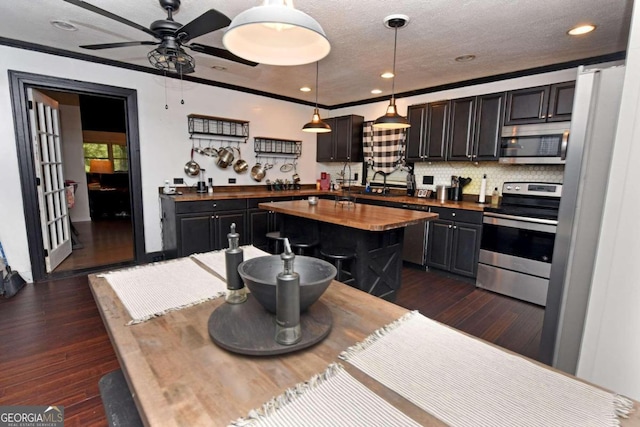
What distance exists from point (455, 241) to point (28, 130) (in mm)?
4828

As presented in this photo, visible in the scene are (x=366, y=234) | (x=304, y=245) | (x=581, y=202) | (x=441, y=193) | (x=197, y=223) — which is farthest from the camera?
(x=441, y=193)

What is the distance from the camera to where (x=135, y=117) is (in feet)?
12.3

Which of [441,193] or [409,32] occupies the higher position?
[409,32]

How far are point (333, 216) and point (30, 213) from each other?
3279mm

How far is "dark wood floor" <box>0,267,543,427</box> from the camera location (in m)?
1.72

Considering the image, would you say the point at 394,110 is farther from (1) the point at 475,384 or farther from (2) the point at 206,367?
(2) the point at 206,367

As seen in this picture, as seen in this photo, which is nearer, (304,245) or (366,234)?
(366,234)

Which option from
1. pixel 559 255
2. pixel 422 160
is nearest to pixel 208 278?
pixel 559 255

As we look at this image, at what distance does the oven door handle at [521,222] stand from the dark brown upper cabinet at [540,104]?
3.47 ft

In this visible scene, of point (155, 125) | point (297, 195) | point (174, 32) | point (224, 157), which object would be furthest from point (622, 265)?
point (155, 125)

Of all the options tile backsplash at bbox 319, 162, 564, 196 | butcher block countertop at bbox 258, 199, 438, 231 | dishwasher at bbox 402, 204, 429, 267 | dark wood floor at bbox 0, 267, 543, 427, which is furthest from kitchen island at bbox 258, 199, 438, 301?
tile backsplash at bbox 319, 162, 564, 196

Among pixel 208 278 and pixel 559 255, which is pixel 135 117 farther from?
pixel 559 255

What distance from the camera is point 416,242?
3.99 meters

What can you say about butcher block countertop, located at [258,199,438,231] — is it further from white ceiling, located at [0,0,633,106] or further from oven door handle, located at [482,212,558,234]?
white ceiling, located at [0,0,633,106]
